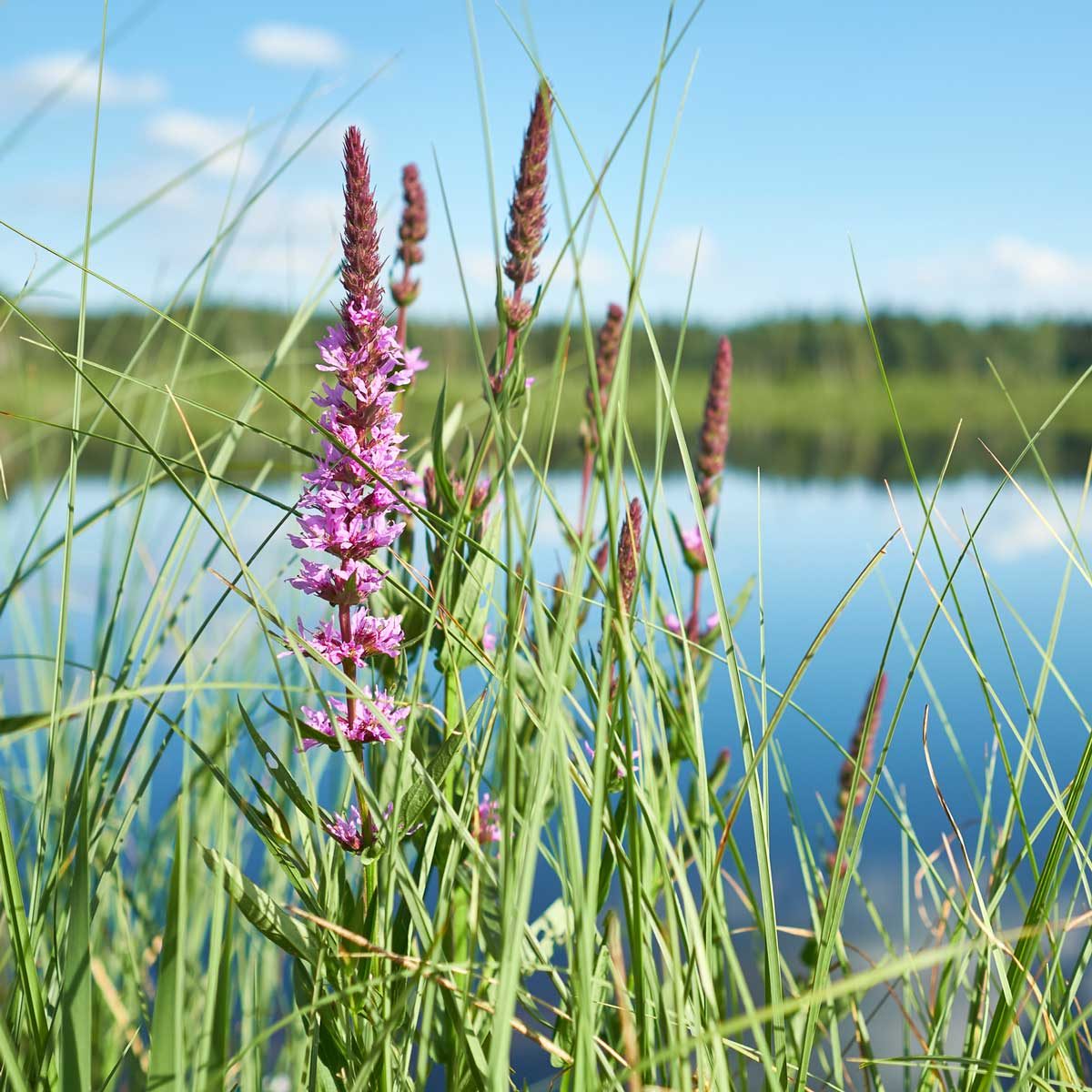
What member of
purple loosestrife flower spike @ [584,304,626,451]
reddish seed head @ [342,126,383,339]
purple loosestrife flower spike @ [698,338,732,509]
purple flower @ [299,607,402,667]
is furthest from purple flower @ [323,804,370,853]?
purple loosestrife flower spike @ [698,338,732,509]

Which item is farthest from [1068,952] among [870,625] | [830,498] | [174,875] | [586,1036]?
[830,498]

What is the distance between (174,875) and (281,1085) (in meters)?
1.47

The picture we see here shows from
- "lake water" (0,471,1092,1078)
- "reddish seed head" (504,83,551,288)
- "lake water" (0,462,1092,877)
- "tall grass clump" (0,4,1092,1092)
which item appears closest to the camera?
"tall grass clump" (0,4,1092,1092)

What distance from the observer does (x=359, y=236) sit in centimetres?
75

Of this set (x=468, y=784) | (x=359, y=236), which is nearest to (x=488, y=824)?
(x=468, y=784)

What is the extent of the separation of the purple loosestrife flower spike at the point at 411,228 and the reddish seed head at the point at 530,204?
45 centimetres

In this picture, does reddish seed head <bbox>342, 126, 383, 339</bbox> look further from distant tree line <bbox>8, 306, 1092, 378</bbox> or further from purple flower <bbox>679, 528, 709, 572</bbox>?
distant tree line <bbox>8, 306, 1092, 378</bbox>

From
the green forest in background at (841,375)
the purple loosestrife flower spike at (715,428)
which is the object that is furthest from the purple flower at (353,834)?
the green forest in background at (841,375)

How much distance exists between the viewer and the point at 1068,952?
2.68 metres

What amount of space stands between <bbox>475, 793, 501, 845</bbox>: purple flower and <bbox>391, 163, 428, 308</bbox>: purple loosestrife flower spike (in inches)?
33.3

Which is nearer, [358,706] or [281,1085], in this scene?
[358,706]

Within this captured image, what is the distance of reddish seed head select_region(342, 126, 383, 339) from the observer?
0.73 meters

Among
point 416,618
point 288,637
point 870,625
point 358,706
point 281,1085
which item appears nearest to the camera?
point 288,637

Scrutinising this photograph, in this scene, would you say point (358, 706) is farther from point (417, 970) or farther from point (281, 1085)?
point (281, 1085)
